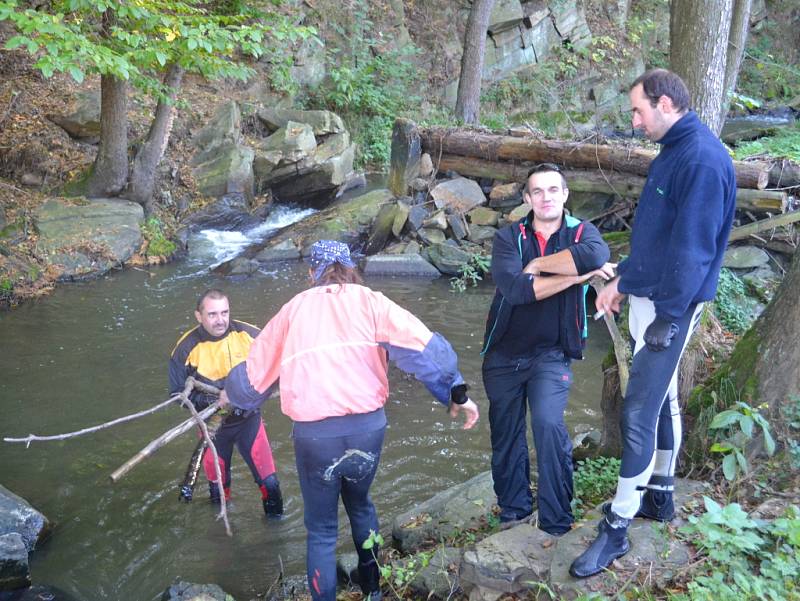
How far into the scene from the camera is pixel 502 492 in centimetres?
435

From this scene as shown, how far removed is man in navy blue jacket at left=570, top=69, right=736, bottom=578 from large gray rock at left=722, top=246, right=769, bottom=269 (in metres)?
5.88

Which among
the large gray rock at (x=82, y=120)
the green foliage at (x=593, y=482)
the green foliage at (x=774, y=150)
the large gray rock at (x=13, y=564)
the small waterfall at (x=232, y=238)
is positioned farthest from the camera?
the large gray rock at (x=82, y=120)

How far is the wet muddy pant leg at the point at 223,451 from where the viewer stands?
5496mm

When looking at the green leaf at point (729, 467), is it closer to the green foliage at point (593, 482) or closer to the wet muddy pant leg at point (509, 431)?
the green foliage at point (593, 482)

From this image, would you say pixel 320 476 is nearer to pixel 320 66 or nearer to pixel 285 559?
pixel 285 559

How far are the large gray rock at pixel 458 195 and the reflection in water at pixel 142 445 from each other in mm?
2602

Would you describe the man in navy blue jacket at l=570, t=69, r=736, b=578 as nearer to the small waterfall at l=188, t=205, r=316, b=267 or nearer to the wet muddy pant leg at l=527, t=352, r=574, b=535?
the wet muddy pant leg at l=527, t=352, r=574, b=535

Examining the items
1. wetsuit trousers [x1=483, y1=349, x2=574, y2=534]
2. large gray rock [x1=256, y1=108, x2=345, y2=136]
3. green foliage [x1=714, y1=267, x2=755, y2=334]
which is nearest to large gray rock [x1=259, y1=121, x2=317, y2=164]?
large gray rock [x1=256, y1=108, x2=345, y2=136]

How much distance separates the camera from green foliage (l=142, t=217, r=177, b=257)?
13.1m

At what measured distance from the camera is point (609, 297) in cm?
371

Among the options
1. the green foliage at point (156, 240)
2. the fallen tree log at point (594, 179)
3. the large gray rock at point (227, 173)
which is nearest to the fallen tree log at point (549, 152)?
the fallen tree log at point (594, 179)

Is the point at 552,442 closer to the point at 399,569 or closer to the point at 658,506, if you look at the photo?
the point at 658,506

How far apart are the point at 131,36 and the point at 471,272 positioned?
6.30 meters

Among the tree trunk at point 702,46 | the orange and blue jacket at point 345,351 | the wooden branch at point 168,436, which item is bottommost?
the wooden branch at point 168,436
